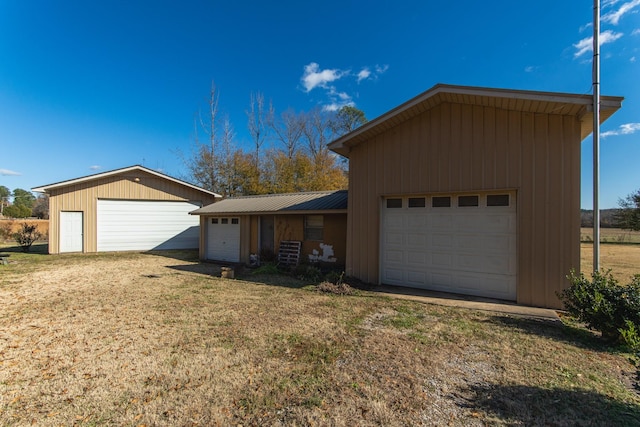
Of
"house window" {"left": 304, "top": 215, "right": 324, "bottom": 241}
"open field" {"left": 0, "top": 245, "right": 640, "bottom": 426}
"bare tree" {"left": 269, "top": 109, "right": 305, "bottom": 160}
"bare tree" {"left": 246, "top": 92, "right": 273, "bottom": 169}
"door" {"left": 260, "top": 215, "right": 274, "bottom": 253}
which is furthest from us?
"bare tree" {"left": 269, "top": 109, "right": 305, "bottom": 160}

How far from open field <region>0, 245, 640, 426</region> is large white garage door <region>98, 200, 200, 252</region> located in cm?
988

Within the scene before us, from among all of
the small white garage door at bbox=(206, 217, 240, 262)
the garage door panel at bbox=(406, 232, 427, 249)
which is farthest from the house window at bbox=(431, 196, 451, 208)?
the small white garage door at bbox=(206, 217, 240, 262)

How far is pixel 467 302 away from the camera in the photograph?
639 cm

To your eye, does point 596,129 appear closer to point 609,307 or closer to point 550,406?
point 609,307

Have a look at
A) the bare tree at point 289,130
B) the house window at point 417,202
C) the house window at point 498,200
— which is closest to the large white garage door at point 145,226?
the bare tree at point 289,130

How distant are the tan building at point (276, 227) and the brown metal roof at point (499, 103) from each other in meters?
2.87

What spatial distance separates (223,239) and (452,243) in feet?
31.9

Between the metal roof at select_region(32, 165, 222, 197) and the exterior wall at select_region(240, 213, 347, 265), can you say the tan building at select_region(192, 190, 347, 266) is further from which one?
the metal roof at select_region(32, 165, 222, 197)

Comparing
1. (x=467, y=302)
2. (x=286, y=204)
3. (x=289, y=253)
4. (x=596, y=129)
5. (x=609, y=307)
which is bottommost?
(x=467, y=302)

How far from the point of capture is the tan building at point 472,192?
5.83 metres

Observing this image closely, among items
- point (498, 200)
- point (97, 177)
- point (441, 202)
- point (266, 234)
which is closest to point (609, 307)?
point (498, 200)

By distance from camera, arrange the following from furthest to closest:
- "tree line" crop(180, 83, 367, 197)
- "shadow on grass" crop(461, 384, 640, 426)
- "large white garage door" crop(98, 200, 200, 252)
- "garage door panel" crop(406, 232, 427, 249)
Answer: "tree line" crop(180, 83, 367, 197), "large white garage door" crop(98, 200, 200, 252), "garage door panel" crop(406, 232, 427, 249), "shadow on grass" crop(461, 384, 640, 426)

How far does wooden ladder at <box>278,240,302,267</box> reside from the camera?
10719 mm

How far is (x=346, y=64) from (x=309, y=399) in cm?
1826
